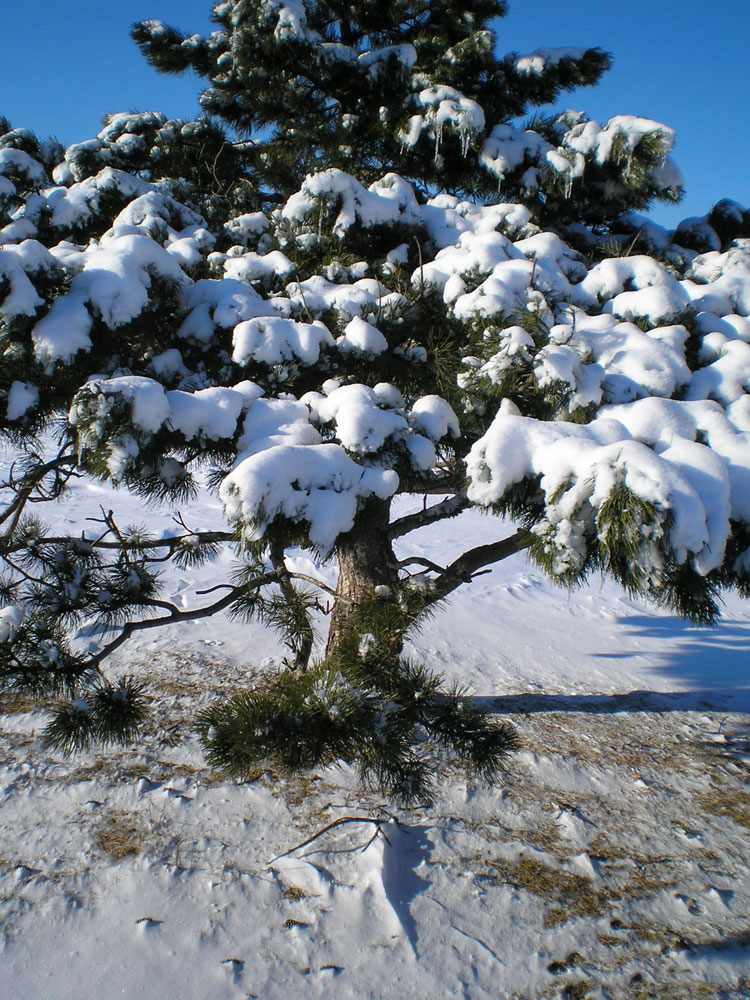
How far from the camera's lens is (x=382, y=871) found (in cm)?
202

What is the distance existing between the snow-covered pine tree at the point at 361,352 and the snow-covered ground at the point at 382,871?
1.43 feet

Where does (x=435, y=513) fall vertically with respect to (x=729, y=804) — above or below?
above

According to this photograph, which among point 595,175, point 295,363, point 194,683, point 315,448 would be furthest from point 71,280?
point 194,683

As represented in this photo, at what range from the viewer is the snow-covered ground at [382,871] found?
1.67 meters

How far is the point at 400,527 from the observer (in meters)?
2.70

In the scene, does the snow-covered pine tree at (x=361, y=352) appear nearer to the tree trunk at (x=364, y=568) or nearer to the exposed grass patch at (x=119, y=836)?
the tree trunk at (x=364, y=568)

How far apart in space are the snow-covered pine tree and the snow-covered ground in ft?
1.43

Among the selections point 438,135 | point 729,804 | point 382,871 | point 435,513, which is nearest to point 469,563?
point 435,513

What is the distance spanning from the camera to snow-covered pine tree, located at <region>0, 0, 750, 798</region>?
1355mm

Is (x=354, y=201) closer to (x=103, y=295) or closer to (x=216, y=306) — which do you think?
(x=216, y=306)

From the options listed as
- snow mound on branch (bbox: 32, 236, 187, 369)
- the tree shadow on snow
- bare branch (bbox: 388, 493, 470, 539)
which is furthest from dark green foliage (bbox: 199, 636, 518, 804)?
the tree shadow on snow

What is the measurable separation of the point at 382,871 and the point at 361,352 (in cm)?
178

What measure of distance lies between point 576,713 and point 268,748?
2.73 meters

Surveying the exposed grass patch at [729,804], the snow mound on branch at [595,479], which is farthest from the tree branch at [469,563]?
the exposed grass patch at [729,804]
